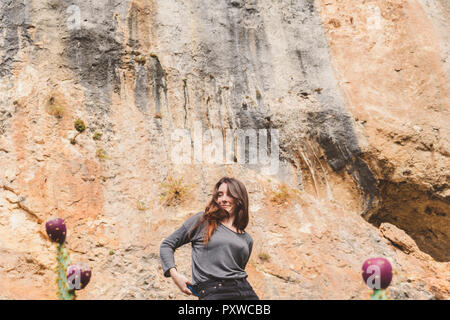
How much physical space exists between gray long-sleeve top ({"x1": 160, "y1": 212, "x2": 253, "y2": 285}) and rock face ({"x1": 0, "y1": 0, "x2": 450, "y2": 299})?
9.86 feet

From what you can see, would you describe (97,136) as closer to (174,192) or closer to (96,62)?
(96,62)

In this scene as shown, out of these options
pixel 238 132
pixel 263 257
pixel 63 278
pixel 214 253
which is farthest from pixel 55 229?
pixel 238 132

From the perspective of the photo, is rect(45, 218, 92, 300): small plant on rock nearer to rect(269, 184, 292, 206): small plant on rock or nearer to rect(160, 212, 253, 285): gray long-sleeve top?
rect(160, 212, 253, 285): gray long-sleeve top

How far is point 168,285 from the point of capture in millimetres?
7969

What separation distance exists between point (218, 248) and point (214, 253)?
0.06 meters

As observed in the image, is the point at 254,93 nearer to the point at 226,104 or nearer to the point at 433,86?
the point at 226,104

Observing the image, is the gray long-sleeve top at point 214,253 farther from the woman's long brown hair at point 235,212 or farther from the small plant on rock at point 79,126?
the small plant on rock at point 79,126

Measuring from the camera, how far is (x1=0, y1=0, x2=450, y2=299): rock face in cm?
857

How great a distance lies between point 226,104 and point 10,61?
170 inches

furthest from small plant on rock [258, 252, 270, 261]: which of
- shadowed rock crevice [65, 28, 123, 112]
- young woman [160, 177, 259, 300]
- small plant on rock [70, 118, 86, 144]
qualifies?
shadowed rock crevice [65, 28, 123, 112]

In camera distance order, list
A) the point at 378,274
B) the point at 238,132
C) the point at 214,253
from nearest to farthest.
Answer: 1. the point at 378,274
2. the point at 214,253
3. the point at 238,132

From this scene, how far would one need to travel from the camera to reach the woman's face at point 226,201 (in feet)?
17.4

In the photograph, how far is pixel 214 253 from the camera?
4.94m

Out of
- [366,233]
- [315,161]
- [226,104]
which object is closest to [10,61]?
[226,104]
